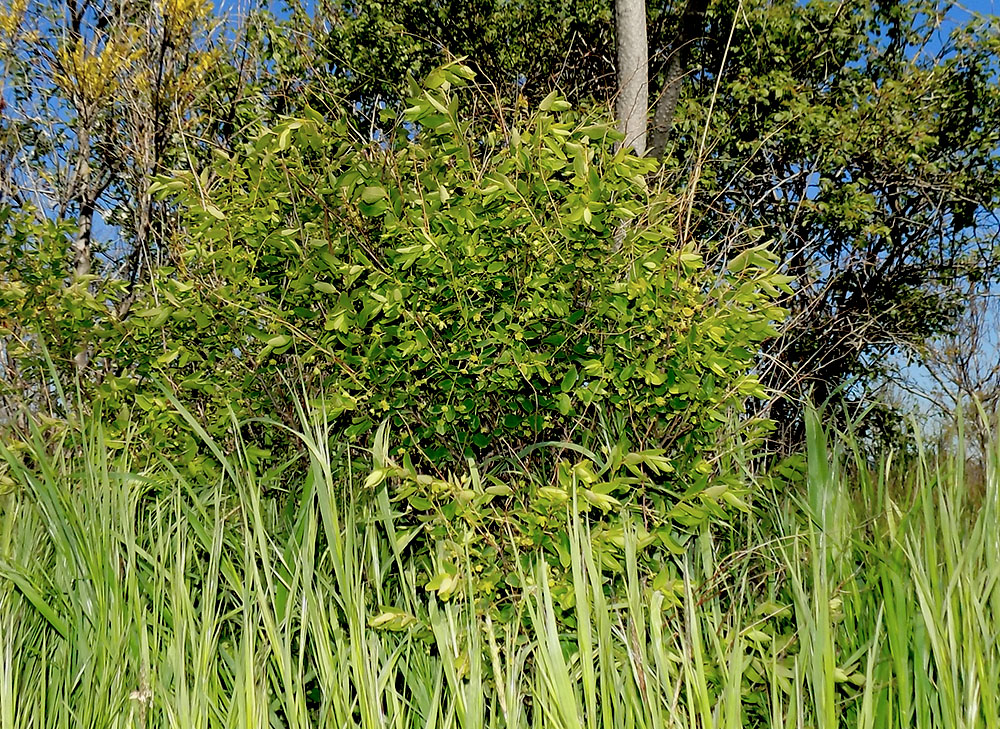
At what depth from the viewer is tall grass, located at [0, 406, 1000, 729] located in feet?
6.59

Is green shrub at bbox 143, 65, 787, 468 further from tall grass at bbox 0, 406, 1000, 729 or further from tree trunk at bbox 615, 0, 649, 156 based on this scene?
tree trunk at bbox 615, 0, 649, 156

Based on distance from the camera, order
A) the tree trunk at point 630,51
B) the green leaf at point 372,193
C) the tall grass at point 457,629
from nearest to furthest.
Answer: the tall grass at point 457,629 → the green leaf at point 372,193 → the tree trunk at point 630,51

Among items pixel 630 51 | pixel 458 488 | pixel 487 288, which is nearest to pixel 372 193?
pixel 487 288

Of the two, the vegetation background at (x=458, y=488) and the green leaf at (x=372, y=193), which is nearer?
the vegetation background at (x=458, y=488)

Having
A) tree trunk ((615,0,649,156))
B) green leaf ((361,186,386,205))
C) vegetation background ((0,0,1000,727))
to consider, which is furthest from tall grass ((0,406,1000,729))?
tree trunk ((615,0,649,156))

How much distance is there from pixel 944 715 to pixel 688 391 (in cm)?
106

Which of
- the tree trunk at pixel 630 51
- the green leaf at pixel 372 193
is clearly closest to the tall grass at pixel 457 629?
the green leaf at pixel 372 193

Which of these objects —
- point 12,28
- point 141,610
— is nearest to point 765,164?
point 12,28

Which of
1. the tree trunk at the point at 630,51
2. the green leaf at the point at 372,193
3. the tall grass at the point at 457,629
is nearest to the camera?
the tall grass at the point at 457,629

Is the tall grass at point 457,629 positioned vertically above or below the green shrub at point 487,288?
below

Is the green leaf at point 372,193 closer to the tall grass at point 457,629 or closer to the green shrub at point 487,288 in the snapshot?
the green shrub at point 487,288

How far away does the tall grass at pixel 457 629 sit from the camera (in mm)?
2010

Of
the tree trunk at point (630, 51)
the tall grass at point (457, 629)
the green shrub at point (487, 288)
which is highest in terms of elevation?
the tree trunk at point (630, 51)

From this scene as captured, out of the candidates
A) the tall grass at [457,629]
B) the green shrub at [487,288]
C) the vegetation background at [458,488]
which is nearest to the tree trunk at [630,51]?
the vegetation background at [458,488]
